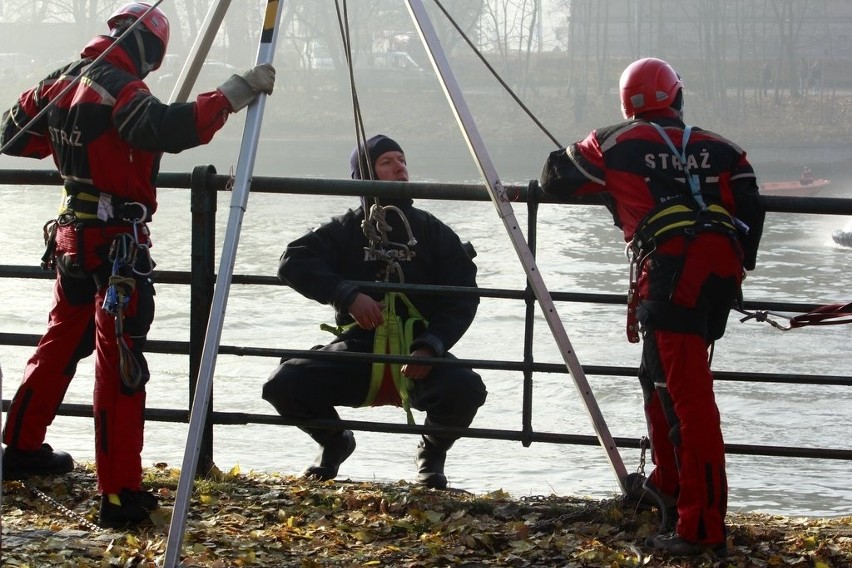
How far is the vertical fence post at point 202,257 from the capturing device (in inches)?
199

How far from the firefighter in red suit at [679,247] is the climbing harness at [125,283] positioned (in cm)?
151

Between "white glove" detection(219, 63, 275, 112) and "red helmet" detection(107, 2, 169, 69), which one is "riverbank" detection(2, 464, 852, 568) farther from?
"red helmet" detection(107, 2, 169, 69)

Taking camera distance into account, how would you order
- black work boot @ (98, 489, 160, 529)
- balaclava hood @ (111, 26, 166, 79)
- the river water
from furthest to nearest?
the river water < balaclava hood @ (111, 26, 166, 79) < black work boot @ (98, 489, 160, 529)

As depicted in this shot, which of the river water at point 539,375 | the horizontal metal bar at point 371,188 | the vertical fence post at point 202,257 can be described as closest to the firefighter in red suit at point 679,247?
the horizontal metal bar at point 371,188

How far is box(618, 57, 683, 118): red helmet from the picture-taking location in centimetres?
430

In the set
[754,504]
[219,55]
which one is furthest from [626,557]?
[219,55]

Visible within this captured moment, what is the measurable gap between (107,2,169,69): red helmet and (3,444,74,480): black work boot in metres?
1.70

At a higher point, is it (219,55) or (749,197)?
(219,55)

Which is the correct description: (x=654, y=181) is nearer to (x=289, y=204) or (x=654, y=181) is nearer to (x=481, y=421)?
(x=481, y=421)

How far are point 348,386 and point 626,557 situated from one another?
1.66 m

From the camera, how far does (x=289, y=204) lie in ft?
102

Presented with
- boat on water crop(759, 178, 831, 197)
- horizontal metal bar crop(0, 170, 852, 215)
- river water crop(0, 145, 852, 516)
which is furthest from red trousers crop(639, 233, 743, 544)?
boat on water crop(759, 178, 831, 197)

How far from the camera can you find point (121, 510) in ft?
14.4

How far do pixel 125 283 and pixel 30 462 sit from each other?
1016 millimetres
